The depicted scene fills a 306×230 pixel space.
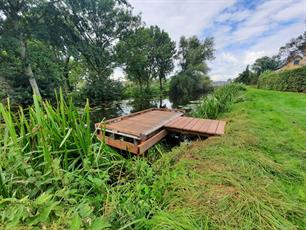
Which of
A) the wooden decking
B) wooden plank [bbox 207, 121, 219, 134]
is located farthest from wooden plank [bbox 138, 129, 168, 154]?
wooden plank [bbox 207, 121, 219, 134]

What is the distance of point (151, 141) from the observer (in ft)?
11.4

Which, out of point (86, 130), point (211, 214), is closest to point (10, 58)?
point (86, 130)

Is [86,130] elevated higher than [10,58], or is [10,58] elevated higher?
[10,58]

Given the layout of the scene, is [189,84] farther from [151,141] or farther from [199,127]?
[151,141]

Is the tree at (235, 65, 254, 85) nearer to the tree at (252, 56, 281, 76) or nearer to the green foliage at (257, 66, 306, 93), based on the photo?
the tree at (252, 56, 281, 76)

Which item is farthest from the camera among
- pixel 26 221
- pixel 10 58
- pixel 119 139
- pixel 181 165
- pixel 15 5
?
pixel 10 58

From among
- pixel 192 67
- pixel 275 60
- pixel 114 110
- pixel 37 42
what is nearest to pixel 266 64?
pixel 275 60

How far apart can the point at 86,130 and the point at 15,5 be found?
1141 cm

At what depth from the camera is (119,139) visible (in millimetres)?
3773

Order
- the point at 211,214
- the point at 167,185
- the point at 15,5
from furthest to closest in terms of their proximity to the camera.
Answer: the point at 15,5
the point at 167,185
the point at 211,214

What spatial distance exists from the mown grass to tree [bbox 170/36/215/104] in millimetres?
19632

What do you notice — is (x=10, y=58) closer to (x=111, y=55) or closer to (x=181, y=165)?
(x=111, y=55)

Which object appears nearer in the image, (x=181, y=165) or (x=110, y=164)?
(x=110, y=164)

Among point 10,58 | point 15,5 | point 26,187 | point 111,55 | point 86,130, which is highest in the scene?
point 15,5
